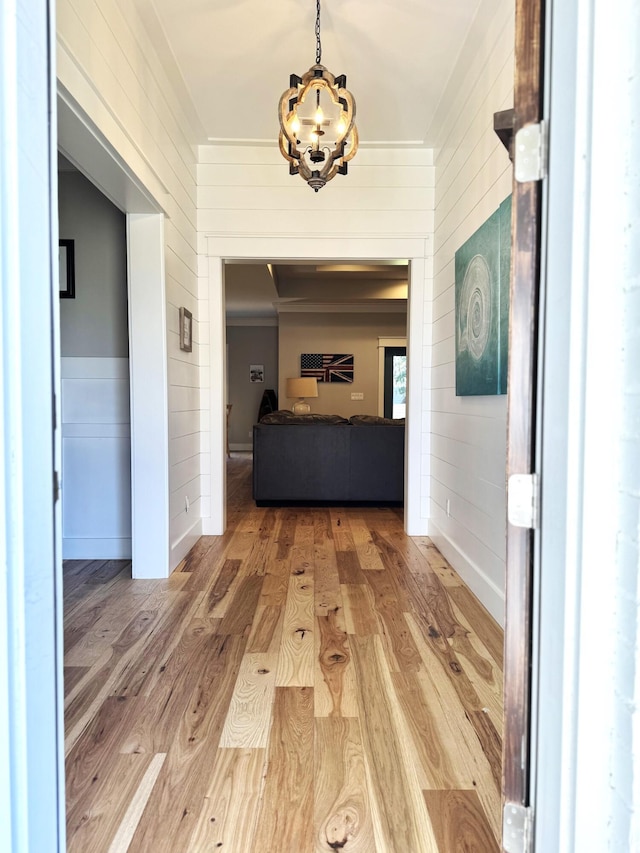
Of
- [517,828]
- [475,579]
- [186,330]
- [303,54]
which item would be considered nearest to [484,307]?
[475,579]

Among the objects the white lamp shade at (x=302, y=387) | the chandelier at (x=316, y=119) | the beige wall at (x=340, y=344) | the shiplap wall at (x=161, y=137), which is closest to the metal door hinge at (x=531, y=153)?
the shiplap wall at (x=161, y=137)

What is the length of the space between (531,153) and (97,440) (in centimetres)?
311

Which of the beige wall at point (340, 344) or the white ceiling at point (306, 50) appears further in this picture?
the beige wall at point (340, 344)

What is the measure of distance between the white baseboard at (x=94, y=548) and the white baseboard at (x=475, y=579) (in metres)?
2.16

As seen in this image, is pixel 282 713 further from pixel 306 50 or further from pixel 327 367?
pixel 327 367

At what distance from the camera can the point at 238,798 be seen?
1.29m

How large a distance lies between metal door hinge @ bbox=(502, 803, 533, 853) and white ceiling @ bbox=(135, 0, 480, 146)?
3.04 m

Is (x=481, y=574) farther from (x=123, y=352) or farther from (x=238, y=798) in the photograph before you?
(x=123, y=352)

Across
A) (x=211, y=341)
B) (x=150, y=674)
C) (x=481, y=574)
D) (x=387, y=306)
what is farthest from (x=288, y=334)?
(x=150, y=674)

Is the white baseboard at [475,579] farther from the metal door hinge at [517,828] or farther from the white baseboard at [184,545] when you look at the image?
the white baseboard at [184,545]

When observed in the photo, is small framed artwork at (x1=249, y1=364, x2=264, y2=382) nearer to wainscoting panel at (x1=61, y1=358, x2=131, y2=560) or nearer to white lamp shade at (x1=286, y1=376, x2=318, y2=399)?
white lamp shade at (x1=286, y1=376, x2=318, y2=399)

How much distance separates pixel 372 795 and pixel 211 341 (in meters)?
3.16

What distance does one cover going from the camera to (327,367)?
8.67 metres

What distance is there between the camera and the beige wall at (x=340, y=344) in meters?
8.62
